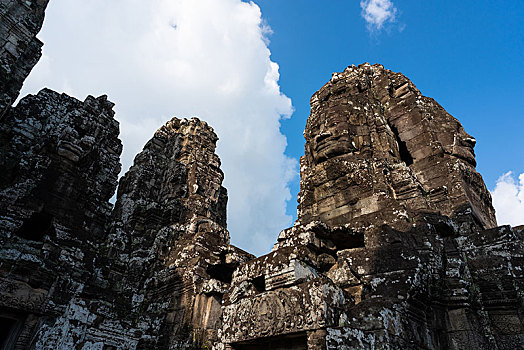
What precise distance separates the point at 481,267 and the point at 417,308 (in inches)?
64.7

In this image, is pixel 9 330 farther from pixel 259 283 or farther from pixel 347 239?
pixel 347 239

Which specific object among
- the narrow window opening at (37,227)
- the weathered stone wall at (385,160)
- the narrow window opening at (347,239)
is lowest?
the narrow window opening at (347,239)

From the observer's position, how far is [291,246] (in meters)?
4.71

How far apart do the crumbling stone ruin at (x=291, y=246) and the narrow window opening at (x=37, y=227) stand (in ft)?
0.14

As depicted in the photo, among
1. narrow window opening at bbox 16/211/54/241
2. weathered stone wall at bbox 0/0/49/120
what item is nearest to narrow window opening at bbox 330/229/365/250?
narrow window opening at bbox 16/211/54/241

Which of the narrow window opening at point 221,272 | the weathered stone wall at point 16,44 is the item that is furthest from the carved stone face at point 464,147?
the weathered stone wall at point 16,44

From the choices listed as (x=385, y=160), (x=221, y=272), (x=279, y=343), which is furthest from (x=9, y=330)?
(x=385, y=160)

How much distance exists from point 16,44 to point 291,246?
8247mm

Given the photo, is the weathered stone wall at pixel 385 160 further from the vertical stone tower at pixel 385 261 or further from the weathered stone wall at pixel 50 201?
the weathered stone wall at pixel 50 201

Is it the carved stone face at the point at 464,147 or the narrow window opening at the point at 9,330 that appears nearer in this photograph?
the narrow window opening at the point at 9,330

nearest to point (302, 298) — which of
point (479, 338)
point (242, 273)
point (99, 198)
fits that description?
point (242, 273)

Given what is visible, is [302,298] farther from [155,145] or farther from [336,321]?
[155,145]

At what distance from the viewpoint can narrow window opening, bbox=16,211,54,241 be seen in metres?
6.53

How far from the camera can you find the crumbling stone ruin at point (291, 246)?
4262 mm
